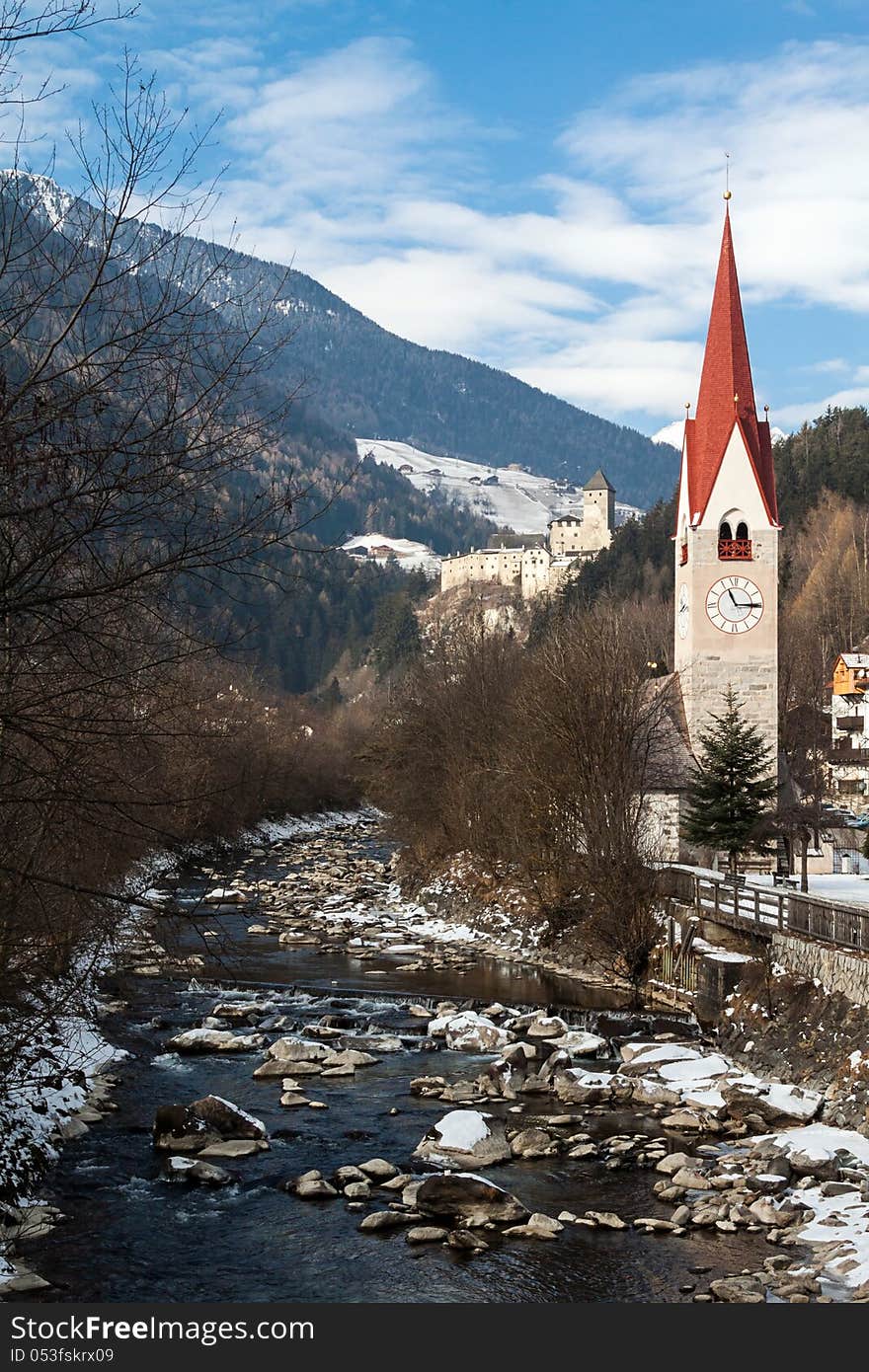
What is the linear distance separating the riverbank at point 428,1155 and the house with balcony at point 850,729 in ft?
161

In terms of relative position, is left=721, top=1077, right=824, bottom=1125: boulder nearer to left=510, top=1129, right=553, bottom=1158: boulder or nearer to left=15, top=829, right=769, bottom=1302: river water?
left=15, top=829, right=769, bottom=1302: river water

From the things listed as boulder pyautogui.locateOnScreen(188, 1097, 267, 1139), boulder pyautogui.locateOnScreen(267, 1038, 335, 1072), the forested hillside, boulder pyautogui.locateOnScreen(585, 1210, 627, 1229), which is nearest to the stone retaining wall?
boulder pyautogui.locateOnScreen(585, 1210, 627, 1229)

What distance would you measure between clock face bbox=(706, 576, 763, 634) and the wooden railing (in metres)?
9.75

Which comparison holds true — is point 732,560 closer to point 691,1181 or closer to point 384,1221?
point 691,1181

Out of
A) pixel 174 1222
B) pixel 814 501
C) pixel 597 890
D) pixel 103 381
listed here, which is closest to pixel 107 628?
pixel 103 381

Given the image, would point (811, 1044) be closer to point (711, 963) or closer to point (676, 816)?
point (711, 963)

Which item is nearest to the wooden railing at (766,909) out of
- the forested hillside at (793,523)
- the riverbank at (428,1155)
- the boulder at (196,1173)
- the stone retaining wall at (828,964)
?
the stone retaining wall at (828,964)

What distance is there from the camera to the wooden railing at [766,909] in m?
20.2

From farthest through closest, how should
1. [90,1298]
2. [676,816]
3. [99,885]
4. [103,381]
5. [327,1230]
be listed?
[676,816] < [99,885] < [327,1230] < [90,1298] < [103,381]

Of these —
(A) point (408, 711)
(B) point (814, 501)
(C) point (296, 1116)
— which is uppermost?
(B) point (814, 501)

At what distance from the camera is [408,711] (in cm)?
4697

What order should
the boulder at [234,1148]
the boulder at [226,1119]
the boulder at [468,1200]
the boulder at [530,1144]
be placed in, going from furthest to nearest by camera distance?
the boulder at [226,1119] → the boulder at [530,1144] → the boulder at [234,1148] → the boulder at [468,1200]

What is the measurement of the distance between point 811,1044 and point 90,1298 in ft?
40.1

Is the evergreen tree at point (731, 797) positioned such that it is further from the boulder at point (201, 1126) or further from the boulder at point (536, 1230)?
the boulder at point (536, 1230)
